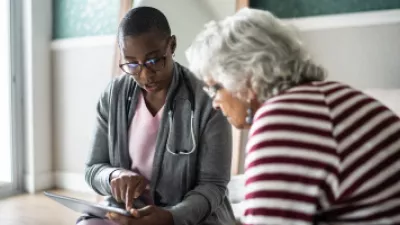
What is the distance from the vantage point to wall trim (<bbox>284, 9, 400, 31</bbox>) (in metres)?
1.93

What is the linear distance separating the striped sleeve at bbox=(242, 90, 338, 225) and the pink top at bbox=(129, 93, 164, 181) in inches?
22.7

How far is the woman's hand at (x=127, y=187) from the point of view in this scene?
1215 mm

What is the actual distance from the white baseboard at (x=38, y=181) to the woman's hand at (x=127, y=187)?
191 centimetres

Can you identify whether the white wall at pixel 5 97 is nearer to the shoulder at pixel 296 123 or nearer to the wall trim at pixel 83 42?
the wall trim at pixel 83 42

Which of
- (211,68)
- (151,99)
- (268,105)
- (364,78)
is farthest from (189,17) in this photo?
(268,105)

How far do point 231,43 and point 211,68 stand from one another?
0.07m

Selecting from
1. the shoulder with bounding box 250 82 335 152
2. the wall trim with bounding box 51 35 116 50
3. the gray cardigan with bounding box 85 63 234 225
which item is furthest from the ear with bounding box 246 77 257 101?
the wall trim with bounding box 51 35 116 50

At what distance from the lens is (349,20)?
2.00 meters

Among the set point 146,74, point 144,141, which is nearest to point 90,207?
point 144,141

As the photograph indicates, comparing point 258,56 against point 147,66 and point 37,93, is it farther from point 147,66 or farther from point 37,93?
point 37,93

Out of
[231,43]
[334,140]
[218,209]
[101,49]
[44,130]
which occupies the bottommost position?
[44,130]

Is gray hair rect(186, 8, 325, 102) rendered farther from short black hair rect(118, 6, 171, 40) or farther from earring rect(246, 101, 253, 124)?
short black hair rect(118, 6, 171, 40)

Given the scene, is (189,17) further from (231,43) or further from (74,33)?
(231,43)

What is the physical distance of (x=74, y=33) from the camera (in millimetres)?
2945
